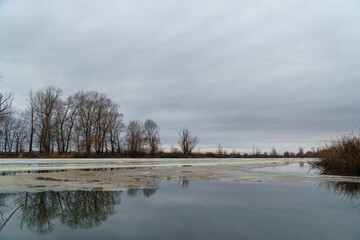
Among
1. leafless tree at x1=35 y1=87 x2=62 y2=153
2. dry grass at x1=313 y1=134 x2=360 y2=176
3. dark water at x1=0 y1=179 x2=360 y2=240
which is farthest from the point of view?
leafless tree at x1=35 y1=87 x2=62 y2=153

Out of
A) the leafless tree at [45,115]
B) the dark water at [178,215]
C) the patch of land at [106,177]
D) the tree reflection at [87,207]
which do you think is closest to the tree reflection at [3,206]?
the dark water at [178,215]

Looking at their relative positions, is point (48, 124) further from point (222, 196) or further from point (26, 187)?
point (222, 196)

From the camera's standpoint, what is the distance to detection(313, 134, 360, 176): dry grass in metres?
14.1

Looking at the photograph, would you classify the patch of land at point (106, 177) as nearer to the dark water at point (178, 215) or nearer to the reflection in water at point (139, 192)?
the reflection in water at point (139, 192)

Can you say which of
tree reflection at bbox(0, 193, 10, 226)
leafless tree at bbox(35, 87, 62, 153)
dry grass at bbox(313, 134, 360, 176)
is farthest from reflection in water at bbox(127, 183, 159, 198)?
leafless tree at bbox(35, 87, 62, 153)

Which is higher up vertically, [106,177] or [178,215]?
[106,177]

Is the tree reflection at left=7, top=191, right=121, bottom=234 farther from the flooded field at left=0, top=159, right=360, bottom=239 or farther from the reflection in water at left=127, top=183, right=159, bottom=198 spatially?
the reflection in water at left=127, top=183, right=159, bottom=198

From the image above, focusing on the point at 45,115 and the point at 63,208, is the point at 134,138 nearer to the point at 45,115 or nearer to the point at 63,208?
the point at 45,115

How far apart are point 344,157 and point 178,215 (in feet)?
50.8

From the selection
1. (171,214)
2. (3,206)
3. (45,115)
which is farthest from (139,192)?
(45,115)

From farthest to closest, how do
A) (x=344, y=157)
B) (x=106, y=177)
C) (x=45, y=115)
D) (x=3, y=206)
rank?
(x=45, y=115) < (x=344, y=157) < (x=106, y=177) < (x=3, y=206)

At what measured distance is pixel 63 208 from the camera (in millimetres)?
5098

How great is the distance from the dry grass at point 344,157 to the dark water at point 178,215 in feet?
29.5

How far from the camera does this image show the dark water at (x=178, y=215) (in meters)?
3.81
